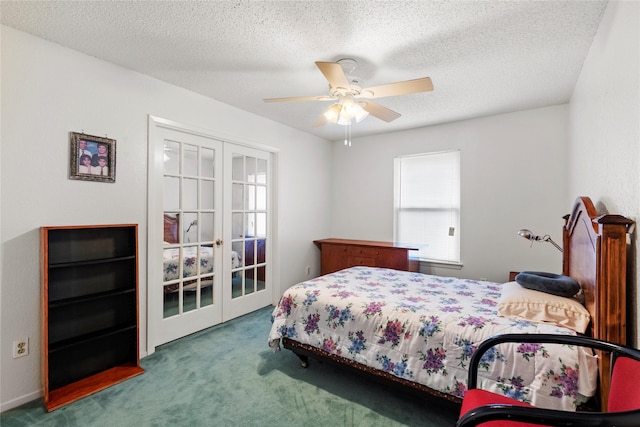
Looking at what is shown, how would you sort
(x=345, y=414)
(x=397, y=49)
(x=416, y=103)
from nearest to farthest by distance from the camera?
(x=345, y=414)
(x=397, y=49)
(x=416, y=103)

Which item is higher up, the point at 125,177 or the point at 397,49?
the point at 397,49

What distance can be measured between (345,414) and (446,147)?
3327 mm

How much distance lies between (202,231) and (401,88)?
7.78 ft

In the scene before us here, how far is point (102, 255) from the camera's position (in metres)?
2.38

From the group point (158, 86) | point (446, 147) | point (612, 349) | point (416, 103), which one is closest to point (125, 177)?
point (158, 86)

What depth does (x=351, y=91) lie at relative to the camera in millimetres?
2219

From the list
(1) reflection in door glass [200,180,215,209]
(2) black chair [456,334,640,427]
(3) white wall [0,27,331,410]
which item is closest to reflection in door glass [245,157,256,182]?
(1) reflection in door glass [200,180,215,209]

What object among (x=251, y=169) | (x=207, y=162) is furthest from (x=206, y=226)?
(x=251, y=169)

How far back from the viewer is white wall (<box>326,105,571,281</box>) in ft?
10.8

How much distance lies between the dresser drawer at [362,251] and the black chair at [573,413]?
2643 mm

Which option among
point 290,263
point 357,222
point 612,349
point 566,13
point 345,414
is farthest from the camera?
point 357,222

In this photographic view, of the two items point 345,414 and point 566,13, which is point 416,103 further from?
point 345,414

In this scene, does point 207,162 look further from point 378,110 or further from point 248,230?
point 378,110

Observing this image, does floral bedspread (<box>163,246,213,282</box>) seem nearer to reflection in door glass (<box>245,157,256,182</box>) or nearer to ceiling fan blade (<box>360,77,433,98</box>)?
reflection in door glass (<box>245,157,256,182</box>)
